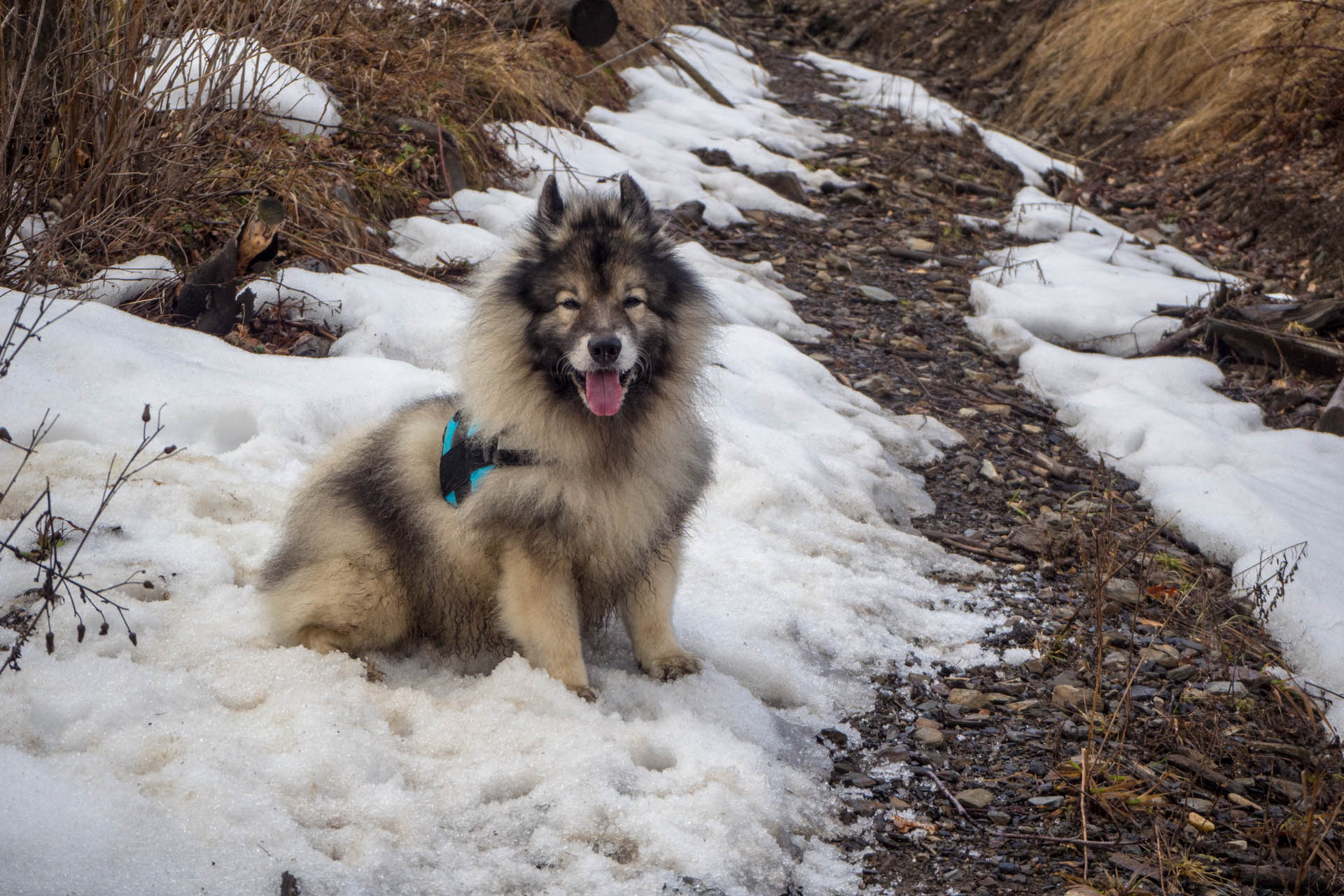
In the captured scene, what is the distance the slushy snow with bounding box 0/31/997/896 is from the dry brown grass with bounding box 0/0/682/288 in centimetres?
52

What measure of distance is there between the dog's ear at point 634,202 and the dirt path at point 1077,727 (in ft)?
6.16

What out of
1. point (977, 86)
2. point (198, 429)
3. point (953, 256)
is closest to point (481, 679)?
point (198, 429)

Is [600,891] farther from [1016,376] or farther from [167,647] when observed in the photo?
[1016,376]

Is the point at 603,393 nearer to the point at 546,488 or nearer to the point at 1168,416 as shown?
the point at 546,488

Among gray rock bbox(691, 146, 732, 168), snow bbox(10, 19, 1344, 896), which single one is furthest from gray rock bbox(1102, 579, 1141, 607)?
gray rock bbox(691, 146, 732, 168)

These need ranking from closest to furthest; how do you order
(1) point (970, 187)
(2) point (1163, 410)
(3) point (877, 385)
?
(2) point (1163, 410) → (3) point (877, 385) → (1) point (970, 187)

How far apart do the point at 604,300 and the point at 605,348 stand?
20cm

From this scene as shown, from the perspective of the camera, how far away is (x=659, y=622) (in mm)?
3559

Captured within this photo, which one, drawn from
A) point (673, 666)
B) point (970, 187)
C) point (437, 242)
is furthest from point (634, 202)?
point (970, 187)

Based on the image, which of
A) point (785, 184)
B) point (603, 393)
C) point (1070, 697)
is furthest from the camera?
point (785, 184)

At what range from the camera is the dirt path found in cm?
280

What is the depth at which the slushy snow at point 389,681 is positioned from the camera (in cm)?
243

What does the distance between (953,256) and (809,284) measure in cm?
155

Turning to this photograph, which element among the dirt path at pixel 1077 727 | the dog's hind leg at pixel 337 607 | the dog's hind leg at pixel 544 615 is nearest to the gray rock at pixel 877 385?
the dirt path at pixel 1077 727
